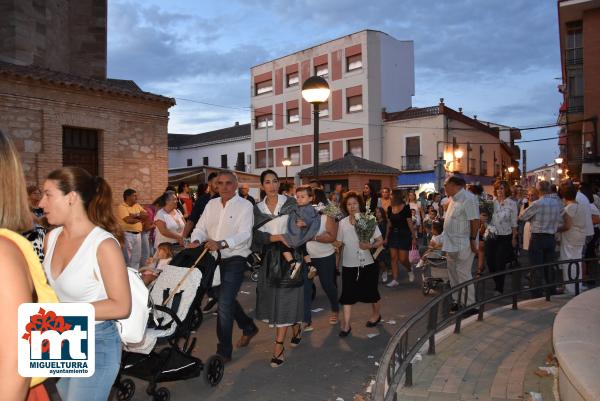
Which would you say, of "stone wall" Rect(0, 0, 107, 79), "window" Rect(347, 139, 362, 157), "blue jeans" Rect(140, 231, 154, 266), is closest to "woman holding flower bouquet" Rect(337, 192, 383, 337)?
"blue jeans" Rect(140, 231, 154, 266)

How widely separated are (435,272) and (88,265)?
702 cm

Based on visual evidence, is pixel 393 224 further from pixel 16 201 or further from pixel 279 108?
pixel 279 108

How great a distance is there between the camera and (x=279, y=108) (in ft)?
143

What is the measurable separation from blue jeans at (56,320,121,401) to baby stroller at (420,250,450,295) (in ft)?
22.0

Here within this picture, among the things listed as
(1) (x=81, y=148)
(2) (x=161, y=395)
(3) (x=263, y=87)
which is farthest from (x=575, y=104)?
(2) (x=161, y=395)

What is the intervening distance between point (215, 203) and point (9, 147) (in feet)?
12.8

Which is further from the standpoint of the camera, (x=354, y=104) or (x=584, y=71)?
(x=354, y=104)

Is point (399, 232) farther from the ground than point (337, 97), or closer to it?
closer to it

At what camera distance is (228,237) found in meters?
5.31

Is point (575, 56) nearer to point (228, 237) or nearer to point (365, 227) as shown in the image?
point (365, 227)

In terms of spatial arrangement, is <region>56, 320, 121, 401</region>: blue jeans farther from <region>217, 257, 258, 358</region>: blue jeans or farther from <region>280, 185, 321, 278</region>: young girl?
<region>280, 185, 321, 278</region>: young girl

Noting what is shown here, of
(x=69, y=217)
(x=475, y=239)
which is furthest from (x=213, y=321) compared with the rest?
(x=69, y=217)

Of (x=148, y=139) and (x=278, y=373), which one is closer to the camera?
(x=278, y=373)

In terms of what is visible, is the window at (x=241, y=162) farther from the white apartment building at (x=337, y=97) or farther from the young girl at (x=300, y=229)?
the young girl at (x=300, y=229)
